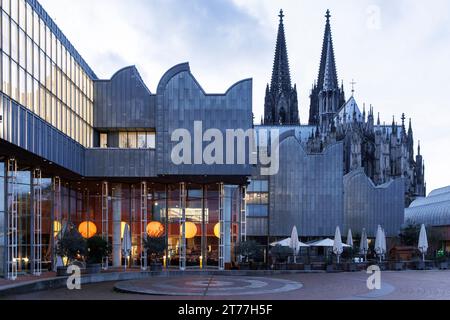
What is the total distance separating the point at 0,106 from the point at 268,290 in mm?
15615

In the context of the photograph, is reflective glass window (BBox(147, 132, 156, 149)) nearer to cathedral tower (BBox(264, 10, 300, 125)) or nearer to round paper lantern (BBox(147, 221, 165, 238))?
round paper lantern (BBox(147, 221, 165, 238))

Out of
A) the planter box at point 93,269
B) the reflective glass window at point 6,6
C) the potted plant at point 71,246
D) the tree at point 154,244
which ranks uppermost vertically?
the reflective glass window at point 6,6

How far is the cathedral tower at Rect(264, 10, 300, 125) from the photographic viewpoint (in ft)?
468

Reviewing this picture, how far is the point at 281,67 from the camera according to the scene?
5763 inches

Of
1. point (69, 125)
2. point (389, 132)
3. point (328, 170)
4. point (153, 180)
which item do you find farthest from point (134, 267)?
point (389, 132)

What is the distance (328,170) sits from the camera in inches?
2734

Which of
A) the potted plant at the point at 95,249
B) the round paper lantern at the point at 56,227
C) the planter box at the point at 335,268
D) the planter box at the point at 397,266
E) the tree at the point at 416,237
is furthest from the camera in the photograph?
the tree at the point at 416,237

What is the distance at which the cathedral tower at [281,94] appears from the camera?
142500 millimetres

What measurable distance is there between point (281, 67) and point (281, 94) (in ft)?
24.8

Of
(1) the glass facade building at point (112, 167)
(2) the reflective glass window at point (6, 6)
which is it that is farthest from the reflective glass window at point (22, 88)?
(2) the reflective glass window at point (6, 6)

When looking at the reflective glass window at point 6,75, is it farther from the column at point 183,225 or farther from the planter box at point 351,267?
the planter box at point 351,267

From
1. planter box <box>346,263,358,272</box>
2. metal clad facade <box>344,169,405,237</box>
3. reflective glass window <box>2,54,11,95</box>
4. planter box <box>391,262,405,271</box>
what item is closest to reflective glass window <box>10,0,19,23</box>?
reflective glass window <box>2,54,11,95</box>

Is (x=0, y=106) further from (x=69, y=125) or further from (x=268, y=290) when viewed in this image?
(x=268, y=290)

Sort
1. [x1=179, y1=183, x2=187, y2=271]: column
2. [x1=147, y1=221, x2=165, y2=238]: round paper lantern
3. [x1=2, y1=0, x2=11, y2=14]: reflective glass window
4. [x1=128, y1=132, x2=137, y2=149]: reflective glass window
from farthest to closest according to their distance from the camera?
[x1=147, y1=221, x2=165, y2=238]: round paper lantern → [x1=179, y1=183, x2=187, y2=271]: column → [x1=128, y1=132, x2=137, y2=149]: reflective glass window → [x1=2, y1=0, x2=11, y2=14]: reflective glass window
